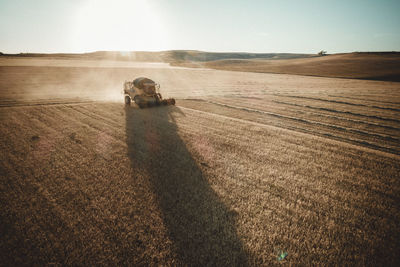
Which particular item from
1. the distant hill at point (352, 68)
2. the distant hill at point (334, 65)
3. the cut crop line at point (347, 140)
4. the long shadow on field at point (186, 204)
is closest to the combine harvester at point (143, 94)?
the long shadow on field at point (186, 204)

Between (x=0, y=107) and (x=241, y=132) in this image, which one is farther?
(x=0, y=107)

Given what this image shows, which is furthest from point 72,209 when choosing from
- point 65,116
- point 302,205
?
point 65,116

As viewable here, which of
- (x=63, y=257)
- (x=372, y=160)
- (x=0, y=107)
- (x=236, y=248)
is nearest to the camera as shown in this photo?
(x=63, y=257)

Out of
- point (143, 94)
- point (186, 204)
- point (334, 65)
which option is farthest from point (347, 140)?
point (334, 65)

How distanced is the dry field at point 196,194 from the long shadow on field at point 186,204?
3cm

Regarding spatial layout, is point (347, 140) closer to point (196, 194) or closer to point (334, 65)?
point (196, 194)

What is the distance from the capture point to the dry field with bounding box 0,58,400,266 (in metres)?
3.17

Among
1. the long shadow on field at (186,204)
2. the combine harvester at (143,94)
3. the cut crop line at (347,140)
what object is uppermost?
the combine harvester at (143,94)

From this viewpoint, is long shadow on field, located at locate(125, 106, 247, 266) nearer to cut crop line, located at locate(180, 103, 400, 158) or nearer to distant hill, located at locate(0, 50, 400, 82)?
cut crop line, located at locate(180, 103, 400, 158)

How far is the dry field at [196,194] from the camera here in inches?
125

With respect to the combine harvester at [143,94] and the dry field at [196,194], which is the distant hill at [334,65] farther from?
the combine harvester at [143,94]

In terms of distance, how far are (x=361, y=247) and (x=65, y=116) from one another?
12.9m

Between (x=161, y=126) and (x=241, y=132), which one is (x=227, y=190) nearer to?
(x=241, y=132)

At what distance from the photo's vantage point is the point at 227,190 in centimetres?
461
